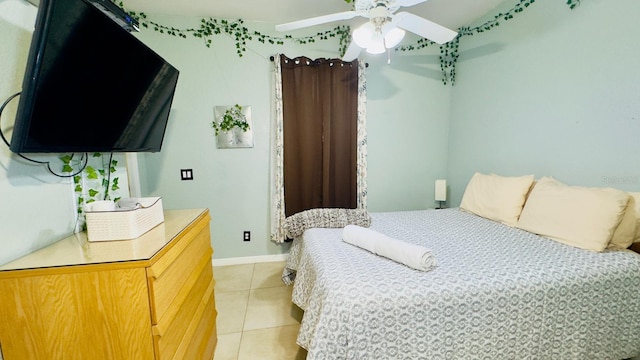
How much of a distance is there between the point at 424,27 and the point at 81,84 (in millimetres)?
1995

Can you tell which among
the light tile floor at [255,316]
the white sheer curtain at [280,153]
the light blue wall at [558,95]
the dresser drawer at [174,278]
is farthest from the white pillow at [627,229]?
the dresser drawer at [174,278]

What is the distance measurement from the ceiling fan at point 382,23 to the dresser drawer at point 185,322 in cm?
182

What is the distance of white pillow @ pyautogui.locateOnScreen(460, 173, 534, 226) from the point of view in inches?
80.4

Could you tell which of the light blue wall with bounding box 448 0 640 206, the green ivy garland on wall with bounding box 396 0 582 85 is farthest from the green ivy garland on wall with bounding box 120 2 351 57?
the light blue wall with bounding box 448 0 640 206

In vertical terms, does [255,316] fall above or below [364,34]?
below

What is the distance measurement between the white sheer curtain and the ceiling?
43cm

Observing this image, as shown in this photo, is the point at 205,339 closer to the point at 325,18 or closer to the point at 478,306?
the point at 478,306

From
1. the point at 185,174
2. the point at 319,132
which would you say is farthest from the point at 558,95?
the point at 185,174

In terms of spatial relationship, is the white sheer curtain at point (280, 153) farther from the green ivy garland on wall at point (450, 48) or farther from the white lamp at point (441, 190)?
the white lamp at point (441, 190)

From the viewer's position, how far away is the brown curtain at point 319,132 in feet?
9.05

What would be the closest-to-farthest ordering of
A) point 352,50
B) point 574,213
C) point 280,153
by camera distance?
point 574,213 → point 352,50 → point 280,153

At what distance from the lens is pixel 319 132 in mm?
2854

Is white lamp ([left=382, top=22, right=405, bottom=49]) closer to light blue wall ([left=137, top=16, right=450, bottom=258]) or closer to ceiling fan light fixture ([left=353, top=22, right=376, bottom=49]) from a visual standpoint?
ceiling fan light fixture ([left=353, top=22, right=376, bottom=49])

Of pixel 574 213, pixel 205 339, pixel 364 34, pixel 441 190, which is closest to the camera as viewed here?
pixel 205 339
